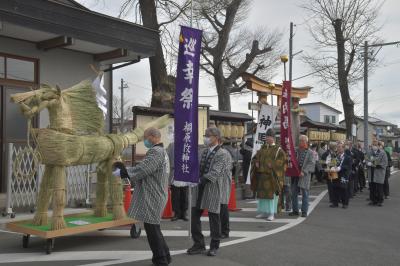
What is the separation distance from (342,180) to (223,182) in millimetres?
5890

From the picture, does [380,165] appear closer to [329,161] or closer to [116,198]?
[329,161]

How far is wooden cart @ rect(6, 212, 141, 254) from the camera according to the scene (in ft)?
21.1

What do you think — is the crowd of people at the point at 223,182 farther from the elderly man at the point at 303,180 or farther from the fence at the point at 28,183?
the fence at the point at 28,183

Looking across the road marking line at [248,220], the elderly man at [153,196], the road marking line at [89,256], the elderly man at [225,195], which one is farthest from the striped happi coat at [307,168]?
the elderly man at [153,196]

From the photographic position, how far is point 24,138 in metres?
10.7

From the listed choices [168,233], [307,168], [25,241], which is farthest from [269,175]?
[25,241]

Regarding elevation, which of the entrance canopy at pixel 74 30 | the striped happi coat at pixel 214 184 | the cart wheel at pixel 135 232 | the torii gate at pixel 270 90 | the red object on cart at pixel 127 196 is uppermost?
the entrance canopy at pixel 74 30

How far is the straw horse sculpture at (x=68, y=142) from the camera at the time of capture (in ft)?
21.7

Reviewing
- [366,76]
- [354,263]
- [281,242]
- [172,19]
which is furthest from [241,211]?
[366,76]

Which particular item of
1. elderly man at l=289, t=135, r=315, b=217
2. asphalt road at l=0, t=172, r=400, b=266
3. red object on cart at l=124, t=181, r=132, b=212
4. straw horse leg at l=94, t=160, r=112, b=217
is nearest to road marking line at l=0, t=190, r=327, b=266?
asphalt road at l=0, t=172, r=400, b=266

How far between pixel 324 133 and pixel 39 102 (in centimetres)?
1983

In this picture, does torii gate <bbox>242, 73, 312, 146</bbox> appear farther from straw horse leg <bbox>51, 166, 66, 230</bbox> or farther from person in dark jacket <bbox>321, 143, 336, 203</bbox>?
straw horse leg <bbox>51, 166, 66, 230</bbox>

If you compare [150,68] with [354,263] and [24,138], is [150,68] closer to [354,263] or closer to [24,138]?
[24,138]

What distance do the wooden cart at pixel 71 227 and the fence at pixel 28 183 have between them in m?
1.21
